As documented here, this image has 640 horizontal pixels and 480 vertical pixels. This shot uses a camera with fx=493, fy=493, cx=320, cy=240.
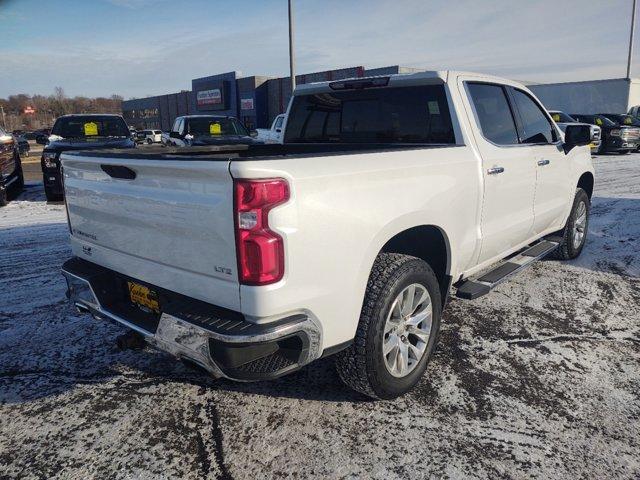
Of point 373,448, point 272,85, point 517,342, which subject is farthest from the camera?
point 272,85

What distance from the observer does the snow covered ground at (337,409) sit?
2465 millimetres

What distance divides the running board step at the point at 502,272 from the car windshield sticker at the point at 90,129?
918 cm

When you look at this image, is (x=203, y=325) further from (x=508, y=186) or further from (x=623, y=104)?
(x=623, y=104)

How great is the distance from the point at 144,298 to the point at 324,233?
1.15 metres

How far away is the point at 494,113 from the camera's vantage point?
3.94 metres

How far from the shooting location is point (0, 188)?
9.34 metres

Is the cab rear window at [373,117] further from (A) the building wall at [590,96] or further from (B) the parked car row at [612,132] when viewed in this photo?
(A) the building wall at [590,96]

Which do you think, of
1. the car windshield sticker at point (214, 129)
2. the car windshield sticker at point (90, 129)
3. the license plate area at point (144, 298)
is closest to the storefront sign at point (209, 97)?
the car windshield sticker at point (214, 129)

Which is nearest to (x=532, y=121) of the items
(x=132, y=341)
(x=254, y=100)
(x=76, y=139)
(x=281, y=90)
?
(x=132, y=341)

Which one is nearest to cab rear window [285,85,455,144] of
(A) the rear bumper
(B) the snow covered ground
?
(B) the snow covered ground

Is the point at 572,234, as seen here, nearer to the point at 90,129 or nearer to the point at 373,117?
the point at 373,117

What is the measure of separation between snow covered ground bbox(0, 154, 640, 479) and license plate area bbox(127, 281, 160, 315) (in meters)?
0.65

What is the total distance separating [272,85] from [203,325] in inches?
1825

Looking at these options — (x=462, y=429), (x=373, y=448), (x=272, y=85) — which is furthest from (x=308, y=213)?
(x=272, y=85)
